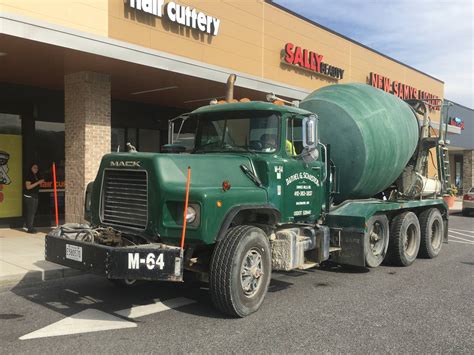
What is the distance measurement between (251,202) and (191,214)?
0.85 metres

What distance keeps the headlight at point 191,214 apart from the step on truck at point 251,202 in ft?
0.05

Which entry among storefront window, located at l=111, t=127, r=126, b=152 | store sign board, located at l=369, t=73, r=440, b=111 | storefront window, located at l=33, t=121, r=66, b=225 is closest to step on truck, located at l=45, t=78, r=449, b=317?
storefront window, located at l=33, t=121, r=66, b=225

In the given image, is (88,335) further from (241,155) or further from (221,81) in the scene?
(221,81)

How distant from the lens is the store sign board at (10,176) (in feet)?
41.3

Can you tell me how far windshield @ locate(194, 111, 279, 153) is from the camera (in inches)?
247

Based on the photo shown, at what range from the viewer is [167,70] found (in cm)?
1080

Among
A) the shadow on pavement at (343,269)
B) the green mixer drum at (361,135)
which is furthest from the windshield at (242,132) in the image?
the shadow on pavement at (343,269)

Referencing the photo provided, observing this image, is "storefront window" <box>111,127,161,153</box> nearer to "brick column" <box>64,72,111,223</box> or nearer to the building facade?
"brick column" <box>64,72,111,223</box>

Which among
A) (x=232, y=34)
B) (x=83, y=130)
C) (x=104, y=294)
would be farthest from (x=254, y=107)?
(x=232, y=34)

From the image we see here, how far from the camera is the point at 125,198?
5629 mm

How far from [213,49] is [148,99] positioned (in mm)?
3075

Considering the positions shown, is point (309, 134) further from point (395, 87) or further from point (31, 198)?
point (395, 87)

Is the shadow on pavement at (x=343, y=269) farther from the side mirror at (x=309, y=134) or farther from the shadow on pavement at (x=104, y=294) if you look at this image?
the side mirror at (x=309, y=134)

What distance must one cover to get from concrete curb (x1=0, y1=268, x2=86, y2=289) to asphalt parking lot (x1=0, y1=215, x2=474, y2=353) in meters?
0.12
